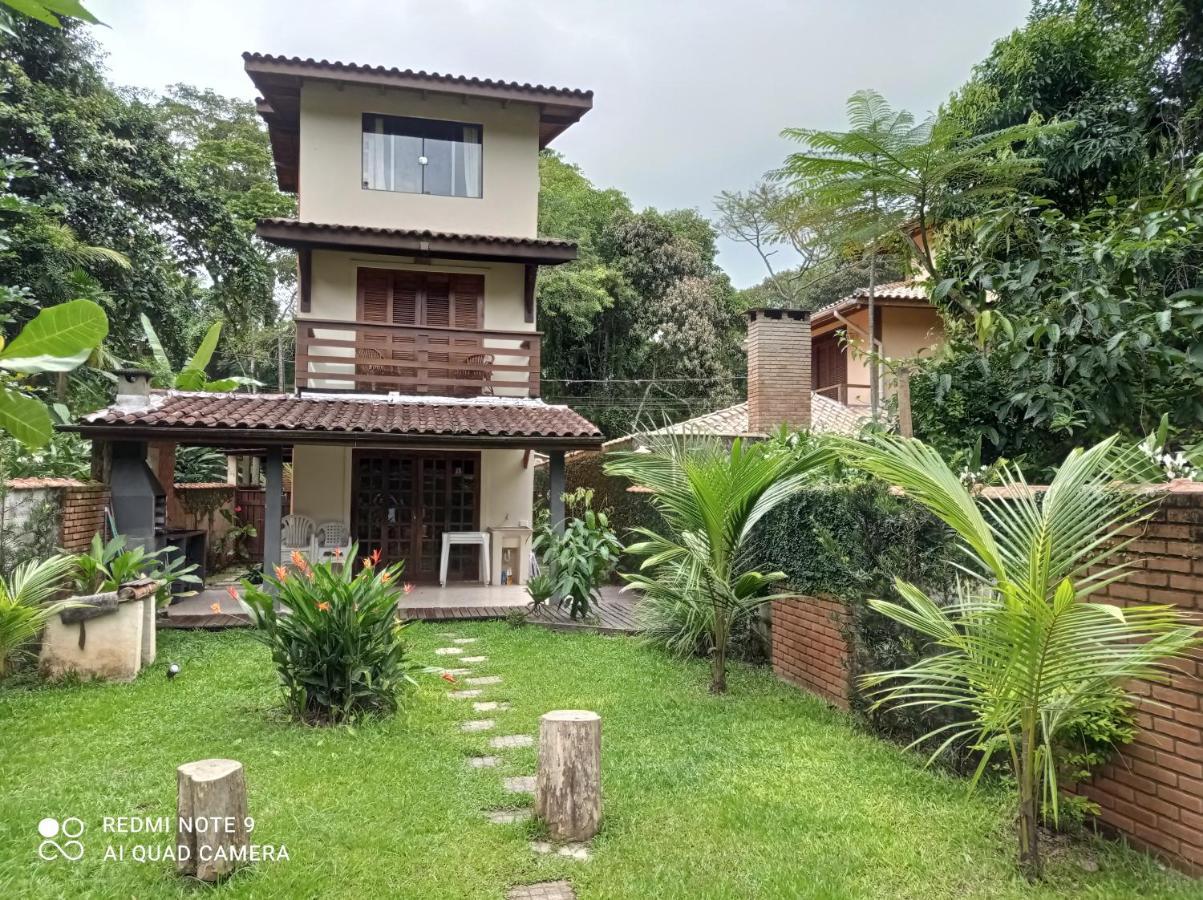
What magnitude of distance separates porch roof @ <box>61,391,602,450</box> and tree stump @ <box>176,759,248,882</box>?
6.16 meters

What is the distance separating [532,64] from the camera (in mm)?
19922

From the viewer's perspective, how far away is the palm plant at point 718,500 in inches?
225

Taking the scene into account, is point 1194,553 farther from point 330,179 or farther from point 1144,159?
point 330,179

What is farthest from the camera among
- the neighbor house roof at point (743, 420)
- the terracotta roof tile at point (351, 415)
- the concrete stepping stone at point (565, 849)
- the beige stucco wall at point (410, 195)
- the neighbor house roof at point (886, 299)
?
the neighbor house roof at point (886, 299)

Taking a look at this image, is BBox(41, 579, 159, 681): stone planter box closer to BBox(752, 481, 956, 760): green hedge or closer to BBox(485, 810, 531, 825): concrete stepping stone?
BBox(485, 810, 531, 825): concrete stepping stone

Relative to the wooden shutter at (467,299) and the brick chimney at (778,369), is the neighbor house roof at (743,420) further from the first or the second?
the wooden shutter at (467,299)

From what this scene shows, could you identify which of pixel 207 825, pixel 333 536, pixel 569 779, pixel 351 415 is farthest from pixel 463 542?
pixel 207 825

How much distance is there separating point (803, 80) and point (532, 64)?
7027mm

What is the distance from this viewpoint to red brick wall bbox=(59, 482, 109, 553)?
7664mm

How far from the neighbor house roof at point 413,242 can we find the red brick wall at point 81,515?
163 inches

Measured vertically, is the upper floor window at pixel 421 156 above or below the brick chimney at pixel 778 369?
above

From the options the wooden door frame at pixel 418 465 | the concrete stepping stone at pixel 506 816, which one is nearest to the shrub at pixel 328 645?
the concrete stepping stone at pixel 506 816

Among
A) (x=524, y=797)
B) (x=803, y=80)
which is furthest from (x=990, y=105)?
(x=524, y=797)

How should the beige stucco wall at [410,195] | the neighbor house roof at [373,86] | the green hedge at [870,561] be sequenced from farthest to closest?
the beige stucco wall at [410,195]
the neighbor house roof at [373,86]
the green hedge at [870,561]
